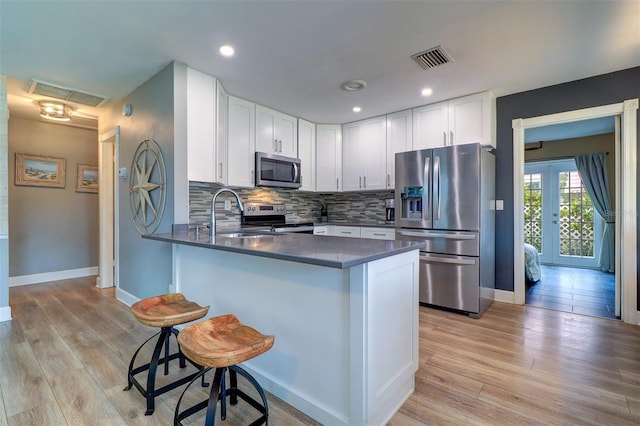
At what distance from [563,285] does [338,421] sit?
436 centimetres

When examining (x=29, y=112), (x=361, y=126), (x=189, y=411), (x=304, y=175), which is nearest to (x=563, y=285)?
(x=361, y=126)

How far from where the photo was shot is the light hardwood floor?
1.58 meters

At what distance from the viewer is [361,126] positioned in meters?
4.39

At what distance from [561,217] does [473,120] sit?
3964mm

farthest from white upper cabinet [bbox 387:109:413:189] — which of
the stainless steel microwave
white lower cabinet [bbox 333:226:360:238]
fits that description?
the stainless steel microwave

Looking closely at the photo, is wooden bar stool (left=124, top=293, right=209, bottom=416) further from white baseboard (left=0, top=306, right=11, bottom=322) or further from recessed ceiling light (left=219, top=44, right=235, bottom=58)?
white baseboard (left=0, top=306, right=11, bottom=322)

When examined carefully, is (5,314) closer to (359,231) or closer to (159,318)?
(159,318)

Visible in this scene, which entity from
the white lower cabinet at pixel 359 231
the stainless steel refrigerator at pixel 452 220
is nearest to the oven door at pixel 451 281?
the stainless steel refrigerator at pixel 452 220

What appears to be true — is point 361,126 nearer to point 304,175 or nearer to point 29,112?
point 304,175

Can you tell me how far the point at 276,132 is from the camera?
401cm

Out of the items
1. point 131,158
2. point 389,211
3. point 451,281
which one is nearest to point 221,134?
point 131,158

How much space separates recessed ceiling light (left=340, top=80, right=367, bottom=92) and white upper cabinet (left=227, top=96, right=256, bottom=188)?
47.5 inches

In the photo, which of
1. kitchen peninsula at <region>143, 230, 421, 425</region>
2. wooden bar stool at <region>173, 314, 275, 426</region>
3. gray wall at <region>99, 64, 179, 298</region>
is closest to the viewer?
wooden bar stool at <region>173, 314, 275, 426</region>

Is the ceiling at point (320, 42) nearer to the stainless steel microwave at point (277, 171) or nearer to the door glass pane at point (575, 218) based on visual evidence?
the stainless steel microwave at point (277, 171)
